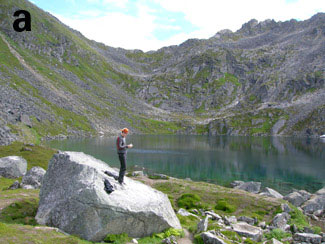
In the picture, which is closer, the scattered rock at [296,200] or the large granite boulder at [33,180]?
the large granite boulder at [33,180]

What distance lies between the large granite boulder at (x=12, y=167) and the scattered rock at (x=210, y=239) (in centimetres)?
3017

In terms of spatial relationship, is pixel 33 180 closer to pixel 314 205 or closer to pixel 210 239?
pixel 210 239

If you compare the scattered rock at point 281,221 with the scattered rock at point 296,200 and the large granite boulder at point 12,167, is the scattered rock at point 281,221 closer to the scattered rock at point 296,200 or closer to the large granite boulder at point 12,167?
the scattered rock at point 296,200

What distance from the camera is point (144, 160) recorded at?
89.8 m

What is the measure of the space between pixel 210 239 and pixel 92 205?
8447 millimetres

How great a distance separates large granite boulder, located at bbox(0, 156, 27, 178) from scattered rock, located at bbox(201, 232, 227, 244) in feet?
99.0

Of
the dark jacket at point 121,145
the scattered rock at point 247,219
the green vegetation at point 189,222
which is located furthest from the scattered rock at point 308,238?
the dark jacket at point 121,145

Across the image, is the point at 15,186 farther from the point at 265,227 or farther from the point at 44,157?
the point at 265,227

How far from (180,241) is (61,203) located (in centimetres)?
862

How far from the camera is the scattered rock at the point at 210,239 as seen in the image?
59.7ft

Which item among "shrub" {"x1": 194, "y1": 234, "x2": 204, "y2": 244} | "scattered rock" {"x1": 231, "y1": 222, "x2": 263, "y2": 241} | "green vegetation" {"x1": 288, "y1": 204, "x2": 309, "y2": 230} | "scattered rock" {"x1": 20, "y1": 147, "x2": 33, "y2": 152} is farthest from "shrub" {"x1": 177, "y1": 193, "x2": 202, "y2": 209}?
"scattered rock" {"x1": 20, "y1": 147, "x2": 33, "y2": 152}

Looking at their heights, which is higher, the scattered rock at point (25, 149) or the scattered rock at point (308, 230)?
the scattered rock at point (25, 149)

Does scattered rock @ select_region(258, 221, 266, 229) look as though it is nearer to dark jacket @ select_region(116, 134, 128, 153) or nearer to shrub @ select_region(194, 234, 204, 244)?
shrub @ select_region(194, 234, 204, 244)

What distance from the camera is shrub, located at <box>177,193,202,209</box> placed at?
36.0 meters
